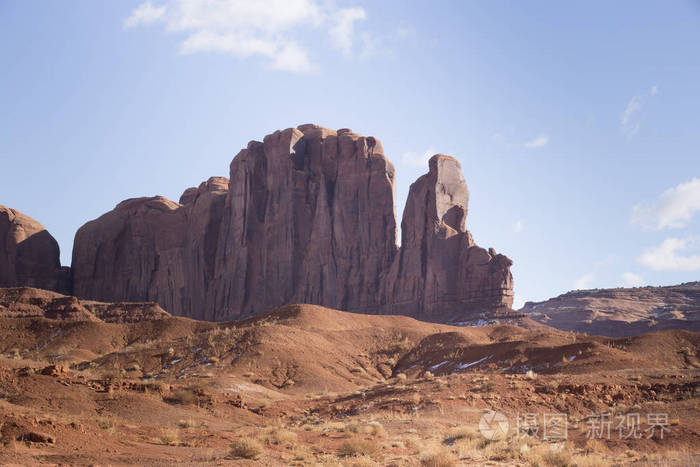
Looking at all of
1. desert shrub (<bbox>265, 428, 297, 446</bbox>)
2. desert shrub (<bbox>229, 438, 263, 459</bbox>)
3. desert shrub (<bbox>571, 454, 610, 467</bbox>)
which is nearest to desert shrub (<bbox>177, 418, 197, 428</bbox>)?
desert shrub (<bbox>265, 428, 297, 446</bbox>)

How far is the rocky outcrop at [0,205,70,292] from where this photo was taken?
84.5 metres

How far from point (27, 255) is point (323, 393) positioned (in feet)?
228

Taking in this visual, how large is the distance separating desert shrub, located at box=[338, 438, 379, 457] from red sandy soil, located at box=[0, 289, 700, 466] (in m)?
0.05

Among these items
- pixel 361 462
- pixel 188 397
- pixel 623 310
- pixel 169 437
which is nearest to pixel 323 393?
pixel 188 397

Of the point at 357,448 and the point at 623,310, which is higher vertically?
the point at 623,310

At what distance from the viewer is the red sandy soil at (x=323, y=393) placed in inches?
582

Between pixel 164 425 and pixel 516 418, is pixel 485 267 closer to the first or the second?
pixel 516 418

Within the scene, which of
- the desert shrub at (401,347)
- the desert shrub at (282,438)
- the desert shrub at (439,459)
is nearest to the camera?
the desert shrub at (439,459)

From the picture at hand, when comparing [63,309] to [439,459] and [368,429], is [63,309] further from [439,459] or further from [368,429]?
[439,459]

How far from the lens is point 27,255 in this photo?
86438 millimetres

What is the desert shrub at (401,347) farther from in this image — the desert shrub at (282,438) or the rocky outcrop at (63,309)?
the desert shrub at (282,438)

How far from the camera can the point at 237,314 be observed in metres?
78.8

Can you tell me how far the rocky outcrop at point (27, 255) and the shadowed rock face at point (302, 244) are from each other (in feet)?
10.4

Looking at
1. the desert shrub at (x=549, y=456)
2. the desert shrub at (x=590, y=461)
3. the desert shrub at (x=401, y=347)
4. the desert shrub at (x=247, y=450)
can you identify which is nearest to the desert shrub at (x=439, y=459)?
the desert shrub at (x=549, y=456)
